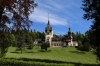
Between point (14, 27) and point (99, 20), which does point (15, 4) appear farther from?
point (99, 20)

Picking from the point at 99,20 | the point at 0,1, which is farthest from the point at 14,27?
the point at 99,20

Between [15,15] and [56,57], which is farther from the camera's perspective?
[56,57]

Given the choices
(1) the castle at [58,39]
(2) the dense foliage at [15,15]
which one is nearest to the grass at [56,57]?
(2) the dense foliage at [15,15]

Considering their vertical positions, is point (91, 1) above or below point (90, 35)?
above

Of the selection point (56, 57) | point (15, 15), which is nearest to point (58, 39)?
point (56, 57)

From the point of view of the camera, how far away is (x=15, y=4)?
1388 cm

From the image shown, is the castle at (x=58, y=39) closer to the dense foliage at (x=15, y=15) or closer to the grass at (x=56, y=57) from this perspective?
the grass at (x=56, y=57)

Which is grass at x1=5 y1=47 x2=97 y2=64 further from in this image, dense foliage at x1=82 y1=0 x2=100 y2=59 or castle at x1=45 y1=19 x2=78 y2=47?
castle at x1=45 y1=19 x2=78 y2=47

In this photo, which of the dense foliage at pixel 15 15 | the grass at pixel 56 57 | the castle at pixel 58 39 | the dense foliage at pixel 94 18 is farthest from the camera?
the castle at pixel 58 39

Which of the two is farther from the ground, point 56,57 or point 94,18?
point 94,18

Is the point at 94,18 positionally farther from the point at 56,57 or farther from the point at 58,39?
the point at 58,39

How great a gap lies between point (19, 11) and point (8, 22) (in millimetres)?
1189

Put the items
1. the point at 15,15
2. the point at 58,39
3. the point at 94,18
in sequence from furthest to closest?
the point at 58,39 → the point at 94,18 → the point at 15,15

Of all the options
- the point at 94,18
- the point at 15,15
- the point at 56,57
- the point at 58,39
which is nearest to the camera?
the point at 15,15
